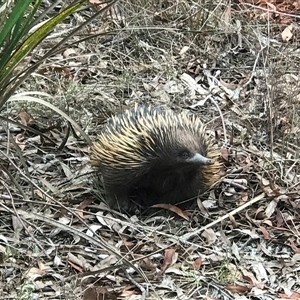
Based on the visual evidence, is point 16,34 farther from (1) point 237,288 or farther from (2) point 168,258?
(1) point 237,288

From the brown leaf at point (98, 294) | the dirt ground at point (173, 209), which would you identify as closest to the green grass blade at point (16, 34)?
the dirt ground at point (173, 209)

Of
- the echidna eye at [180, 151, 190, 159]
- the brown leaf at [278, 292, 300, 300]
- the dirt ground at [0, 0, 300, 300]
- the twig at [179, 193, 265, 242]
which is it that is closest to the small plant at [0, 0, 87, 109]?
the dirt ground at [0, 0, 300, 300]

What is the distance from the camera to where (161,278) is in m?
3.01

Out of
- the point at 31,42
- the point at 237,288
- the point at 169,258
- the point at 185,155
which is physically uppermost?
the point at 31,42

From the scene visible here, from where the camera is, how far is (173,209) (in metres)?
3.46

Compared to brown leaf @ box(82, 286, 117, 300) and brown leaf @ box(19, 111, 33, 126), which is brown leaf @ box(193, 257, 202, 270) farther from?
brown leaf @ box(19, 111, 33, 126)

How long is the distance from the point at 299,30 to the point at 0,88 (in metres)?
2.57

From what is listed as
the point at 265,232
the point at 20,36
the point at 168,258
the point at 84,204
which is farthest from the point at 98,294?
the point at 20,36

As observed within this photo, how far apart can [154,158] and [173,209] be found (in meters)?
0.28

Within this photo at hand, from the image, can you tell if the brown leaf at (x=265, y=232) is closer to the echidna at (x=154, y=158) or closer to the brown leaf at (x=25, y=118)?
the echidna at (x=154, y=158)

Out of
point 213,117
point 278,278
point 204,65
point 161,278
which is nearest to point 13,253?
point 161,278

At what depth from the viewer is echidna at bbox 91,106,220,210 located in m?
3.28

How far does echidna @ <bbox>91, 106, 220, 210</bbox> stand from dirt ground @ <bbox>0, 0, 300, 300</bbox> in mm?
94

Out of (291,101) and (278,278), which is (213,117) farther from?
(278,278)
